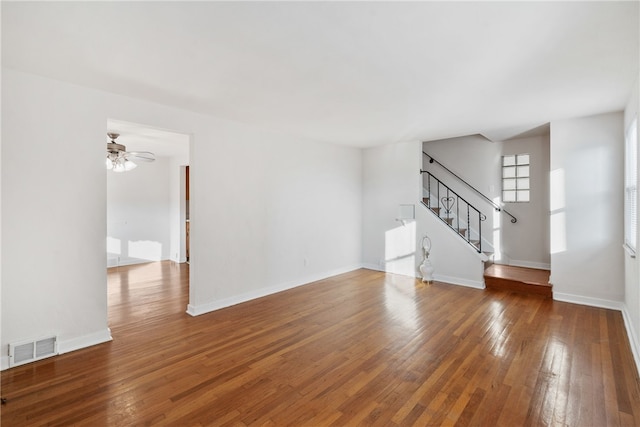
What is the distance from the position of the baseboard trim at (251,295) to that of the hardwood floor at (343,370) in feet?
0.49

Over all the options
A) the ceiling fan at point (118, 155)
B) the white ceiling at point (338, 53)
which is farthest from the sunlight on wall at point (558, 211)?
the ceiling fan at point (118, 155)

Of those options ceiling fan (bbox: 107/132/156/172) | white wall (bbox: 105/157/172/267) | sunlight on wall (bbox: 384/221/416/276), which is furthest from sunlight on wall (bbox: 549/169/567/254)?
white wall (bbox: 105/157/172/267)

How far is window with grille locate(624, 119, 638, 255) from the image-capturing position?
3.26 meters

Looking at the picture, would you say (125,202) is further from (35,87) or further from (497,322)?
(497,322)

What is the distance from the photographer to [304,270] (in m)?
5.51

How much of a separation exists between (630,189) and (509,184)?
2783 millimetres

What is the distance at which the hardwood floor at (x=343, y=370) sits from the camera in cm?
207

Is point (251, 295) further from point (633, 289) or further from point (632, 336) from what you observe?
point (633, 289)

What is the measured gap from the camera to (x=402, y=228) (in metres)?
6.12

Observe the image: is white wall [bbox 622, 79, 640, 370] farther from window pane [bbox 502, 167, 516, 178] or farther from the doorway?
the doorway

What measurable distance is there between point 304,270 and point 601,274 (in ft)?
14.2

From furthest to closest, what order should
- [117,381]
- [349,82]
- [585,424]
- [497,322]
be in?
[497,322], [349,82], [117,381], [585,424]

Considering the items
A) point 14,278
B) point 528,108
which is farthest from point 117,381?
point 528,108

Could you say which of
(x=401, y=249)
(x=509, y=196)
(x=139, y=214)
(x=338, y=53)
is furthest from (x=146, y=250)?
(x=509, y=196)
